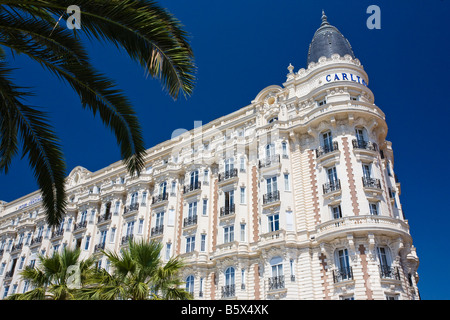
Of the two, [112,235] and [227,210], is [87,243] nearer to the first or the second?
[112,235]

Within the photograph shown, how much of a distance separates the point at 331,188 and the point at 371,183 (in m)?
3.02

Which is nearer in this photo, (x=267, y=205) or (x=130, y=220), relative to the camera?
(x=267, y=205)

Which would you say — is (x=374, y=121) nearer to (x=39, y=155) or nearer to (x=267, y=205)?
(x=267, y=205)

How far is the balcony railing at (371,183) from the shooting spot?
29.4 m

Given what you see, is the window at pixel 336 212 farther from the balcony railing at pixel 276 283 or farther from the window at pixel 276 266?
the balcony railing at pixel 276 283

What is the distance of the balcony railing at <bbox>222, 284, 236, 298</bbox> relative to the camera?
103 feet

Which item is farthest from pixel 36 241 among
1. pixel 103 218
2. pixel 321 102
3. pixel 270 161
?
pixel 321 102

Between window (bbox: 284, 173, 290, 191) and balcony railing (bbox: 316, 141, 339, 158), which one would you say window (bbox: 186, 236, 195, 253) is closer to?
window (bbox: 284, 173, 290, 191)

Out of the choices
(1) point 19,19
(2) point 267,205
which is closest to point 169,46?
(1) point 19,19

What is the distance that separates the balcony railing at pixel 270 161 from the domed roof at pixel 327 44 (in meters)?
11.1

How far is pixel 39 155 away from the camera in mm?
11461

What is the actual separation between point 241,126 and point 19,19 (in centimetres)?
3113

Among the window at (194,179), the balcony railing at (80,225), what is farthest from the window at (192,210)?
the balcony railing at (80,225)

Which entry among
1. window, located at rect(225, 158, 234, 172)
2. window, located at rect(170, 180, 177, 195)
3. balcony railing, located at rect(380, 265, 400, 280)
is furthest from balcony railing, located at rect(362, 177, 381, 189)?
window, located at rect(170, 180, 177, 195)
